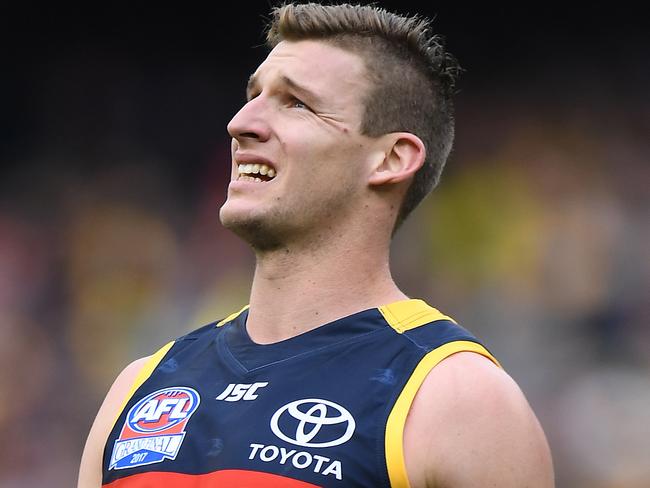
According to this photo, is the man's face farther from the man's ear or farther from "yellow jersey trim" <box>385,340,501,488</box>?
"yellow jersey trim" <box>385,340,501,488</box>

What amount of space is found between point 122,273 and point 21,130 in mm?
1312

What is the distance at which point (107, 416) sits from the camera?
2.81 meters

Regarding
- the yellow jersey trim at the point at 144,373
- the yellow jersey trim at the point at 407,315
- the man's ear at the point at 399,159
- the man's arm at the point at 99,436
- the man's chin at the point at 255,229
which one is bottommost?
the man's arm at the point at 99,436

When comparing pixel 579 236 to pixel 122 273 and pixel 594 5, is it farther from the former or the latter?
pixel 122 273

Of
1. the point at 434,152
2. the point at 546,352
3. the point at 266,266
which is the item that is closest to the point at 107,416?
the point at 266,266

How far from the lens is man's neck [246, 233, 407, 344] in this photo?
2.72 meters

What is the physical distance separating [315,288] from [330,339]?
0.16 meters

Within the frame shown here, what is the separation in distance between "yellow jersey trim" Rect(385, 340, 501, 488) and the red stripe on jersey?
0.18 meters

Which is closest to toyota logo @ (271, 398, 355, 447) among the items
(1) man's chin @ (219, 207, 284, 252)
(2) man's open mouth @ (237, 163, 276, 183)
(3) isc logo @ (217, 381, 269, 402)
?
(3) isc logo @ (217, 381, 269, 402)

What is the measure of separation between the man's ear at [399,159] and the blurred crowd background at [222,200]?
3.60 metres

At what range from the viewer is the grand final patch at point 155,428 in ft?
8.41

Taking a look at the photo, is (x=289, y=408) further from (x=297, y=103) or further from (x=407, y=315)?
(x=297, y=103)

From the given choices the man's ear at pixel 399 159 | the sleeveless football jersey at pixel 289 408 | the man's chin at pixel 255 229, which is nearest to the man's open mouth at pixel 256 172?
the man's chin at pixel 255 229

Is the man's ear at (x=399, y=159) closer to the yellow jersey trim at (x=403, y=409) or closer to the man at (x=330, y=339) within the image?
the man at (x=330, y=339)
